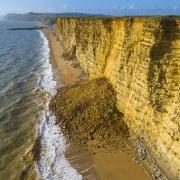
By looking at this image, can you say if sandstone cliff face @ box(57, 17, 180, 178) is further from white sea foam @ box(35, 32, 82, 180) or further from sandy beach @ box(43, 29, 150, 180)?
white sea foam @ box(35, 32, 82, 180)

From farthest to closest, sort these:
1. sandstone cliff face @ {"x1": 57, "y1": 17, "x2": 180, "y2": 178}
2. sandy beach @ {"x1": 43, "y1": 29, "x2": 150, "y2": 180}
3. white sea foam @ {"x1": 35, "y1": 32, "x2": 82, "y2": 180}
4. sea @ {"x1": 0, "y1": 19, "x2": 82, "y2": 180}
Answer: sea @ {"x1": 0, "y1": 19, "x2": 82, "y2": 180}
white sea foam @ {"x1": 35, "y1": 32, "x2": 82, "y2": 180}
sandy beach @ {"x1": 43, "y1": 29, "x2": 150, "y2": 180}
sandstone cliff face @ {"x1": 57, "y1": 17, "x2": 180, "y2": 178}

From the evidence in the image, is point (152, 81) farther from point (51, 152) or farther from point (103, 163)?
point (51, 152)

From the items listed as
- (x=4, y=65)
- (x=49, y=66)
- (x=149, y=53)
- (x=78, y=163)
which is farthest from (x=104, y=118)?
(x=4, y=65)

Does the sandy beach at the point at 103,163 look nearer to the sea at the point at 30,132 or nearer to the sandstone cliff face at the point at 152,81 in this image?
the sea at the point at 30,132

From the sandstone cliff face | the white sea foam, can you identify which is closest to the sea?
the white sea foam

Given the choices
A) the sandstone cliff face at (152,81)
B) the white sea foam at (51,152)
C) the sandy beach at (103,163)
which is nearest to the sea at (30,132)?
the white sea foam at (51,152)

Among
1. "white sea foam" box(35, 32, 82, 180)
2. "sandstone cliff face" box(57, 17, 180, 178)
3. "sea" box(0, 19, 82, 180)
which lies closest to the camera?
"sandstone cliff face" box(57, 17, 180, 178)

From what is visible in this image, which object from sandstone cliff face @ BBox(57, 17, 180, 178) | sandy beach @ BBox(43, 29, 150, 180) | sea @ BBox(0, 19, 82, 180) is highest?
sandstone cliff face @ BBox(57, 17, 180, 178)

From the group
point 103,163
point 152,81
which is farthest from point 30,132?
point 152,81
